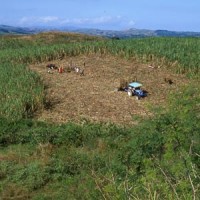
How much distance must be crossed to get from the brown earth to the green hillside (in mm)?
538

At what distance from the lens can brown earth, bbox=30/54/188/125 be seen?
13234mm

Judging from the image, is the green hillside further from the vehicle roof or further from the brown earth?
the vehicle roof

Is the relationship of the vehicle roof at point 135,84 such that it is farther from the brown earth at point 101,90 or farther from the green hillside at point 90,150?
the green hillside at point 90,150

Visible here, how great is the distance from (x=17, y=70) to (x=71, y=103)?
12.9ft

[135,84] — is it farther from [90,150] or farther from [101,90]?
[90,150]

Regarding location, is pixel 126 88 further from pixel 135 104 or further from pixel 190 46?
pixel 190 46

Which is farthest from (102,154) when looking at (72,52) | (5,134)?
(72,52)

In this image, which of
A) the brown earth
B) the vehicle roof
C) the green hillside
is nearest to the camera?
the green hillside

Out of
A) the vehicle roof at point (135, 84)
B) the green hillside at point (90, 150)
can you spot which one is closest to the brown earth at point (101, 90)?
the vehicle roof at point (135, 84)

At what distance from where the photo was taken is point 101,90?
52.0 ft

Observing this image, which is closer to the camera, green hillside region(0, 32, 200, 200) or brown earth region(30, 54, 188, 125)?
green hillside region(0, 32, 200, 200)

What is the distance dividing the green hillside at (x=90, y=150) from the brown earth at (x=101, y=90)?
538 millimetres

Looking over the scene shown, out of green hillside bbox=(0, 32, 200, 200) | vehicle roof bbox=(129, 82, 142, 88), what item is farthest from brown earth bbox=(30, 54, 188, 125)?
green hillside bbox=(0, 32, 200, 200)

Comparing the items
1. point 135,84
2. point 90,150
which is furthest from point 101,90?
point 90,150
